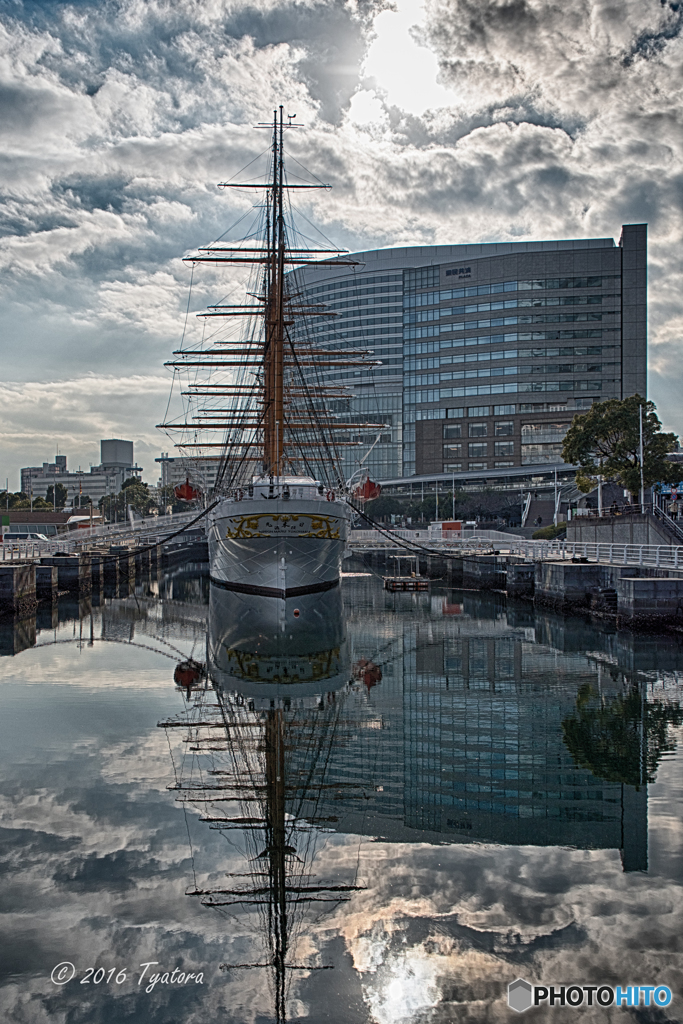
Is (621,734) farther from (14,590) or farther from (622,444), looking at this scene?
(622,444)

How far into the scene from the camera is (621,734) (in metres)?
18.3

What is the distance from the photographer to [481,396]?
456 feet

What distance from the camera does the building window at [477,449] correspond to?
138125mm

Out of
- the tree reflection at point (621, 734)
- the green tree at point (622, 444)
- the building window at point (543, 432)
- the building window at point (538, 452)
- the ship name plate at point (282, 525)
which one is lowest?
the tree reflection at point (621, 734)

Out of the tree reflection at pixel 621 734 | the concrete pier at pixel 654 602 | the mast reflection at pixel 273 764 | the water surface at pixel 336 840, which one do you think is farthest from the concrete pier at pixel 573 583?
the tree reflection at pixel 621 734

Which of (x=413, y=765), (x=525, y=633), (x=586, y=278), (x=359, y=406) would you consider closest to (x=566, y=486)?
(x=586, y=278)

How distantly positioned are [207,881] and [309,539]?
31179 mm

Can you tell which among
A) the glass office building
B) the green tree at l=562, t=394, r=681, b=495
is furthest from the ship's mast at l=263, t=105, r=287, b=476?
the glass office building

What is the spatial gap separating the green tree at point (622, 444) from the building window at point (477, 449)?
2849 inches

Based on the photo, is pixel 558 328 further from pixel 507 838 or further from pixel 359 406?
pixel 507 838

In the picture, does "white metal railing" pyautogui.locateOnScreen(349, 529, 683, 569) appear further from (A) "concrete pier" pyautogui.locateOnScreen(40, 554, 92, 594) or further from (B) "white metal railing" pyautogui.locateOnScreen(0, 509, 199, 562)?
(A) "concrete pier" pyautogui.locateOnScreen(40, 554, 92, 594)

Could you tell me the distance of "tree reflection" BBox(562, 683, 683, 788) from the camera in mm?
15836

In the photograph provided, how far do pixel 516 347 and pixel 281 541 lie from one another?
4120 inches

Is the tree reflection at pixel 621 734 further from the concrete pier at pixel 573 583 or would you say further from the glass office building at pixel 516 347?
the glass office building at pixel 516 347
